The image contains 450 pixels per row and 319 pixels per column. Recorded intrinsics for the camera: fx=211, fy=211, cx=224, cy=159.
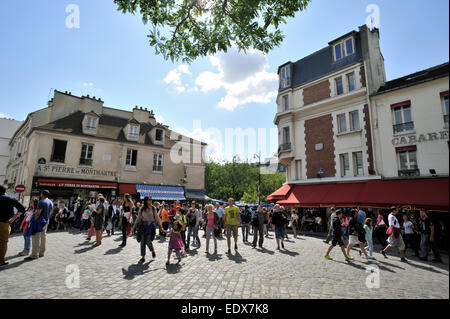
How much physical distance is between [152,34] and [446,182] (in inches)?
230

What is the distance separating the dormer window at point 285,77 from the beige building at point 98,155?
1326cm

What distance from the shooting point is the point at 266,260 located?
6.67 m

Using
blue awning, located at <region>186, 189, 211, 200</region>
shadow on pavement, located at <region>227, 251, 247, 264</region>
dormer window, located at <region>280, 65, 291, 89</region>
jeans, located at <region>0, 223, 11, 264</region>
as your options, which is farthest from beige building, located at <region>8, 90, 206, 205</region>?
shadow on pavement, located at <region>227, 251, 247, 264</region>

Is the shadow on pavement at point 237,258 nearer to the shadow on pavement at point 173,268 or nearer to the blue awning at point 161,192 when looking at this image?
the shadow on pavement at point 173,268

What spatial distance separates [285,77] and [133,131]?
1642 cm

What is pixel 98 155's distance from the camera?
2008 centimetres

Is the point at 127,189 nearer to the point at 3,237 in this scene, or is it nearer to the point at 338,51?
the point at 3,237

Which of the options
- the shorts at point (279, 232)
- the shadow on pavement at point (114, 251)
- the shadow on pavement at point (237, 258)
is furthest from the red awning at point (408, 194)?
the shadow on pavement at point (114, 251)

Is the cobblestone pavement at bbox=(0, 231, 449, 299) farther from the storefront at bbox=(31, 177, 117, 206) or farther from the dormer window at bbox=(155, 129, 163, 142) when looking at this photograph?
the dormer window at bbox=(155, 129, 163, 142)

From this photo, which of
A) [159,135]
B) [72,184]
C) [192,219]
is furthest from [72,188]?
[192,219]

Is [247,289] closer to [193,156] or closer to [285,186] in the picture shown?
[285,186]

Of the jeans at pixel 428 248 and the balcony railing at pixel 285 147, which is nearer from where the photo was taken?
the jeans at pixel 428 248

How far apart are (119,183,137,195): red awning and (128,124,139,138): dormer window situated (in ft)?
17.3

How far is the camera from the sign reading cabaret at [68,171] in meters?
17.6
